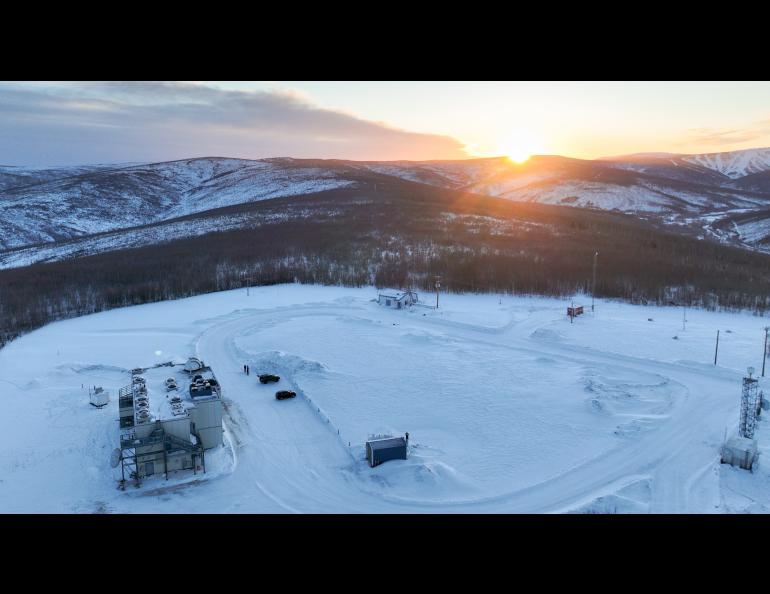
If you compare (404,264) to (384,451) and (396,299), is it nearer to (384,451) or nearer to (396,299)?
(396,299)

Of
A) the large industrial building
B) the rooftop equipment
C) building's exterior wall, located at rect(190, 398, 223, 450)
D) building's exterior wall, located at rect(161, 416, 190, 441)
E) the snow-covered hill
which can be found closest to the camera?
the large industrial building

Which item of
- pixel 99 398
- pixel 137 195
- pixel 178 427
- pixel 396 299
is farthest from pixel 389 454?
pixel 137 195

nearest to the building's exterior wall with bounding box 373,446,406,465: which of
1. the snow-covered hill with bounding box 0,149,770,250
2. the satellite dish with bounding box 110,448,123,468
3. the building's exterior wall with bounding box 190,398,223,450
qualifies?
the building's exterior wall with bounding box 190,398,223,450

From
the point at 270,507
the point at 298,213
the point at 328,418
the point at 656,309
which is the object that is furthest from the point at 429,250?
the point at 270,507

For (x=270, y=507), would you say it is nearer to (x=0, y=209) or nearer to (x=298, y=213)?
(x=298, y=213)

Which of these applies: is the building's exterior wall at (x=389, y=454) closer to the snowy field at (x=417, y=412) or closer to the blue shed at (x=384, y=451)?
the blue shed at (x=384, y=451)

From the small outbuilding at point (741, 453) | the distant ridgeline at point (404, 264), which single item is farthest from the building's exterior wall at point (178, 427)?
the distant ridgeline at point (404, 264)

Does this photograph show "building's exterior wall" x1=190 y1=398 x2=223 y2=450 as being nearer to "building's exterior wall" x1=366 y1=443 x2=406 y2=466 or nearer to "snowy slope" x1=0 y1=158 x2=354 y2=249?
"building's exterior wall" x1=366 y1=443 x2=406 y2=466
